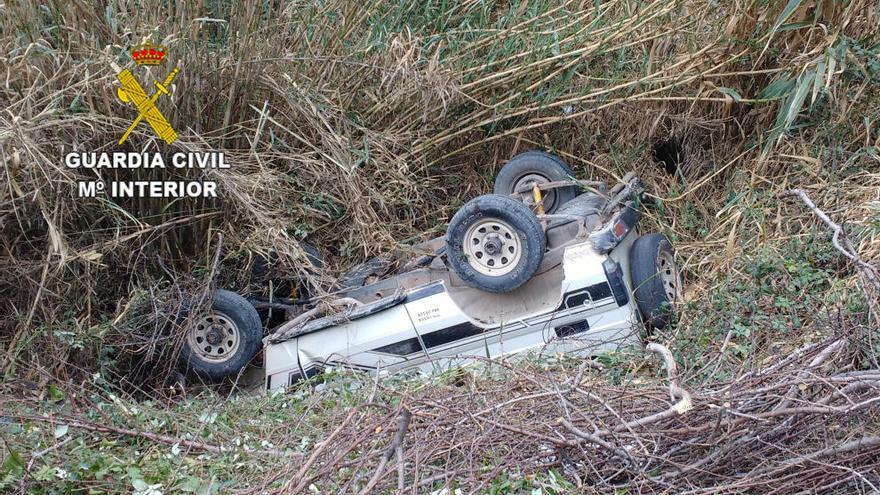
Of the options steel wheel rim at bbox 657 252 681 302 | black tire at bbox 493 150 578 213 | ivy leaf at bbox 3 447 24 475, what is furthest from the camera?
black tire at bbox 493 150 578 213

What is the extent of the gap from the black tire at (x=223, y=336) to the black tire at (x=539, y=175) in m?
1.84

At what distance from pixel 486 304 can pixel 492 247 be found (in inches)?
13.6

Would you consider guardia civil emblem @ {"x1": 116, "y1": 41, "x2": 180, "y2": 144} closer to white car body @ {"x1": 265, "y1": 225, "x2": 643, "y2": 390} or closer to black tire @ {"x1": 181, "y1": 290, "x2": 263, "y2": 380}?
black tire @ {"x1": 181, "y1": 290, "x2": 263, "y2": 380}

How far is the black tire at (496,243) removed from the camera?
5.07m

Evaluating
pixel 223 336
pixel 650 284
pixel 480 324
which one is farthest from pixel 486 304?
pixel 223 336

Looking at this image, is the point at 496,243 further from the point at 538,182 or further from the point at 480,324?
the point at 538,182

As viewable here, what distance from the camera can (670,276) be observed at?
18.3 ft

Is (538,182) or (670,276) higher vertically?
(538,182)

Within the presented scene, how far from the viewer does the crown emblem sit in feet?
17.4

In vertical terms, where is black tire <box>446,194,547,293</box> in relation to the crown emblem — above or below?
below

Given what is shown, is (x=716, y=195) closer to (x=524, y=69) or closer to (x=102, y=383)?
(x=524, y=69)

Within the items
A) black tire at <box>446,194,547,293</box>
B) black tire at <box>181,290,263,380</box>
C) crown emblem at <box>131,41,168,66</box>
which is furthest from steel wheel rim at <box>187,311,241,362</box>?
crown emblem at <box>131,41,168,66</box>

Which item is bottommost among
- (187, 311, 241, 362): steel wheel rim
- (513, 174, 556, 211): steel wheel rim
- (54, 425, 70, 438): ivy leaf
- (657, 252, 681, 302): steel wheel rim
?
(657, 252, 681, 302): steel wheel rim

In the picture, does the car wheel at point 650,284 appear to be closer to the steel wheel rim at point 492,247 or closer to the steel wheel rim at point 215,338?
the steel wheel rim at point 492,247
